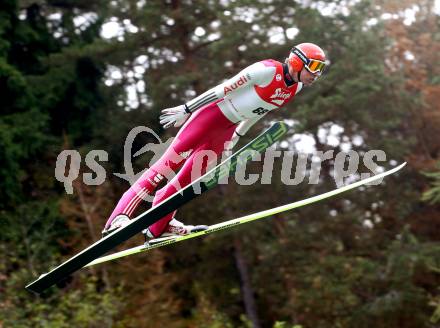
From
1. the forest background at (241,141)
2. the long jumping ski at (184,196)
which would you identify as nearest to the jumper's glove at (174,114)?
the long jumping ski at (184,196)

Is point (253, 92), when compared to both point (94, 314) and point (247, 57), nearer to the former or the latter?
point (94, 314)

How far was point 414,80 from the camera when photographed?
19812mm

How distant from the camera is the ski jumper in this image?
537cm

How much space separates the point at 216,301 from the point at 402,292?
5914 mm

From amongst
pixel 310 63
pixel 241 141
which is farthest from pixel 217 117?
pixel 241 141

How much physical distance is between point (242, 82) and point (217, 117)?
17.4 inches

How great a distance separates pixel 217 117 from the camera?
223 inches

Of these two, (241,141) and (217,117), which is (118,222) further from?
(241,141)

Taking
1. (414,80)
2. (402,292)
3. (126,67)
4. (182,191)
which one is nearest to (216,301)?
(402,292)

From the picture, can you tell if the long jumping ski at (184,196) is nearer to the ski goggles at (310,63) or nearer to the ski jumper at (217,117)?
the ski jumper at (217,117)

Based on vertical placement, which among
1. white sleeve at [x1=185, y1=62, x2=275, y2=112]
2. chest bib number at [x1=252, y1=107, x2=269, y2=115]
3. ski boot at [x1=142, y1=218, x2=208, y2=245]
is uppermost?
white sleeve at [x1=185, y1=62, x2=275, y2=112]

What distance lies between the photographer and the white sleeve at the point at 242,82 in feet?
17.4

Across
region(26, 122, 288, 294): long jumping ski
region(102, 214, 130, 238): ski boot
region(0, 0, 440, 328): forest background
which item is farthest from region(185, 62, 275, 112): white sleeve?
region(0, 0, 440, 328): forest background

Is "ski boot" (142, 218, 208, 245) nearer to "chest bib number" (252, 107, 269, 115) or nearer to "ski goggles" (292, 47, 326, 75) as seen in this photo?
"chest bib number" (252, 107, 269, 115)
